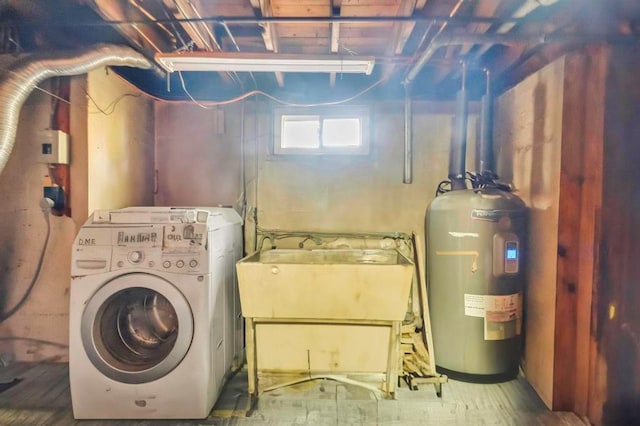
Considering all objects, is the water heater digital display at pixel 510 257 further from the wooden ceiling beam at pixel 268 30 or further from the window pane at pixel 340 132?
the wooden ceiling beam at pixel 268 30

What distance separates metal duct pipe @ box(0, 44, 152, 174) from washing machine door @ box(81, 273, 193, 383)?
2.86 ft

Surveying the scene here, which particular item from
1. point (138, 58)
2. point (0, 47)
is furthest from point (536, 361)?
point (0, 47)

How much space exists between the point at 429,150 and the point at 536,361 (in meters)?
1.65

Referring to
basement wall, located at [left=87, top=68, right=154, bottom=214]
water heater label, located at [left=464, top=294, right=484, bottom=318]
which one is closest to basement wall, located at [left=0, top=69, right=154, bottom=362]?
basement wall, located at [left=87, top=68, right=154, bottom=214]

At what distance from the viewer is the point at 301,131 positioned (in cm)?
291

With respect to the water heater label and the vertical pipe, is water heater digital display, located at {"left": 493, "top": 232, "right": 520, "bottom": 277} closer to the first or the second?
the water heater label

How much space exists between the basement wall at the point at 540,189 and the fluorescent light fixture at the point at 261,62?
102 centimetres

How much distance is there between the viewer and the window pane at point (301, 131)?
2902mm

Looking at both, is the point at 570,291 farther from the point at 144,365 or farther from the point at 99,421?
the point at 99,421

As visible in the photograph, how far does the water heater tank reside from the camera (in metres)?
2.08

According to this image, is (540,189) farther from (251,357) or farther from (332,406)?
(251,357)

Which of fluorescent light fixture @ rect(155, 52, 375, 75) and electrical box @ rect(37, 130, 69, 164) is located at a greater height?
fluorescent light fixture @ rect(155, 52, 375, 75)

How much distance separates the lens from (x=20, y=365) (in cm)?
229

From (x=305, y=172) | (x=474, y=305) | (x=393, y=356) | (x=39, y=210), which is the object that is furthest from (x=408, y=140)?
(x=39, y=210)
